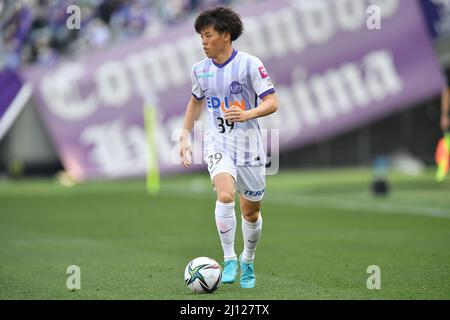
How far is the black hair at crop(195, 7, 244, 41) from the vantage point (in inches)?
340

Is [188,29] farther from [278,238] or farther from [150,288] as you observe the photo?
[150,288]

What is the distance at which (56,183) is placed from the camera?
1156 inches

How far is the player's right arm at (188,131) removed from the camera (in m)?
8.87

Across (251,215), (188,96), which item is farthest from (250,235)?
(188,96)

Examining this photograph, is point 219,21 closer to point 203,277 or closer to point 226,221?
point 226,221

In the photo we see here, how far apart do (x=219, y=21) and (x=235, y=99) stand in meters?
0.67

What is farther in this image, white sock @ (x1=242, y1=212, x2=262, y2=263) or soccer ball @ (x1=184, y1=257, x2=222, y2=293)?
white sock @ (x1=242, y1=212, x2=262, y2=263)

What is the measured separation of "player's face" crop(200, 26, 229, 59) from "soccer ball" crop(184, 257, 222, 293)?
1759 mm

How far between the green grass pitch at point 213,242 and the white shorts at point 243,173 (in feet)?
2.65

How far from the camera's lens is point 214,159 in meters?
8.77
